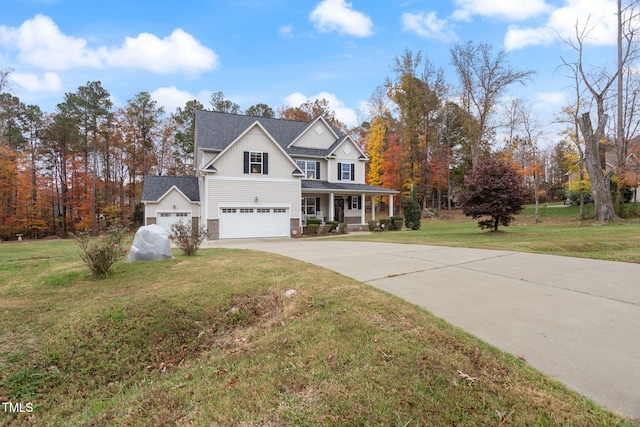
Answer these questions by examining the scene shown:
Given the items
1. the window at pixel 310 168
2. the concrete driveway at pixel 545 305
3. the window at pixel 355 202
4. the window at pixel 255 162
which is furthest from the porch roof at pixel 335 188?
the concrete driveway at pixel 545 305

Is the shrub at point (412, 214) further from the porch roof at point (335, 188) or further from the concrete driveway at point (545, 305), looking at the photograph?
the concrete driveway at point (545, 305)

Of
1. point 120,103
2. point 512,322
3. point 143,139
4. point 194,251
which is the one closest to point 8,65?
point 120,103

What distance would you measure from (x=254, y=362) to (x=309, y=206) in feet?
65.6

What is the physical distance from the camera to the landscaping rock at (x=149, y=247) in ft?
27.2

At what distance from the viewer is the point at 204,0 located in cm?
1052

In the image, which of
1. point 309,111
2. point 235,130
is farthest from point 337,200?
point 309,111

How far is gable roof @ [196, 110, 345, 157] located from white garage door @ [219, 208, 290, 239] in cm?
477

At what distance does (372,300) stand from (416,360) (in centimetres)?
170

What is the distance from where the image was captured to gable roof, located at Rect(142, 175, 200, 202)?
873 inches

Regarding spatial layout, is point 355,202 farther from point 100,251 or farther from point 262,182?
point 100,251

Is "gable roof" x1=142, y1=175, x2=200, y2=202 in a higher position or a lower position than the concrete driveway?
higher

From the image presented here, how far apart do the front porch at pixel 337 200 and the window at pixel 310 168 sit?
2.69ft

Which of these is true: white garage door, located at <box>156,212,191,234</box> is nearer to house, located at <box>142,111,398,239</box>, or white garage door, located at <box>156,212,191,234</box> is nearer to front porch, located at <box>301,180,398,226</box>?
house, located at <box>142,111,398,239</box>

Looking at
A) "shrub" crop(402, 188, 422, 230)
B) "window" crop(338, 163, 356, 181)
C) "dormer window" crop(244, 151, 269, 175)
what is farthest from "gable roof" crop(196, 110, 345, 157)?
"shrub" crop(402, 188, 422, 230)
